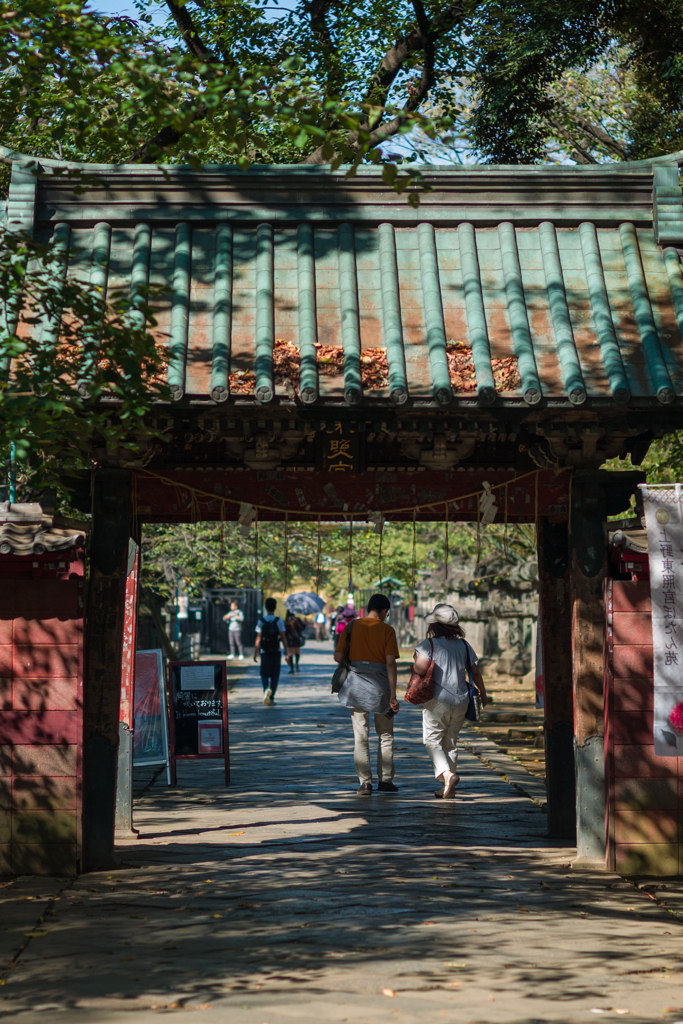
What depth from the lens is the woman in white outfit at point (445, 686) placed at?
35.5ft

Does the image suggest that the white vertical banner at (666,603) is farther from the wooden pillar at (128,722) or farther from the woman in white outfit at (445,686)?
the wooden pillar at (128,722)

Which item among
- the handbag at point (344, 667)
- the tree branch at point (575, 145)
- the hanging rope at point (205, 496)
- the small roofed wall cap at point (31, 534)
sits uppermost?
the tree branch at point (575, 145)

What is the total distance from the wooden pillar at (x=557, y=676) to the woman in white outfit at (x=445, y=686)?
1.52 metres

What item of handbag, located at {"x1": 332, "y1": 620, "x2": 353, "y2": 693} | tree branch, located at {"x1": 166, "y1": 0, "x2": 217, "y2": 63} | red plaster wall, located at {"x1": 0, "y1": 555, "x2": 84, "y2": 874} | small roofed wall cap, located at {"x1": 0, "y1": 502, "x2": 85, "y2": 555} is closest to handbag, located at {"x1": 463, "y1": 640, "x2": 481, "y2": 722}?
handbag, located at {"x1": 332, "y1": 620, "x2": 353, "y2": 693}

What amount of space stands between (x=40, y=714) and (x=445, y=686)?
14.7 ft

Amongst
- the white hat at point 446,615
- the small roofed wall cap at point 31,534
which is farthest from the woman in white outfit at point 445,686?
the small roofed wall cap at point 31,534

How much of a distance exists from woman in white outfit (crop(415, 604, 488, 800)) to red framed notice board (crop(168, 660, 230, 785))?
2.41 meters

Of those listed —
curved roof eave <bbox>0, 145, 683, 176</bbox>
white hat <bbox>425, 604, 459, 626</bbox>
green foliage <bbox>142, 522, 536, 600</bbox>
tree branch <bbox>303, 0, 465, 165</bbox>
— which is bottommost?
white hat <bbox>425, 604, 459, 626</bbox>

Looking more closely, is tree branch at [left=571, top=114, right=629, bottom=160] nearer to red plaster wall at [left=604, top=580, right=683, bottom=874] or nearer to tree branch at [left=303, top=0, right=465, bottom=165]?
tree branch at [left=303, top=0, right=465, bottom=165]

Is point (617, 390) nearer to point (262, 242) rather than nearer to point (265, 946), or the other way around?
point (262, 242)

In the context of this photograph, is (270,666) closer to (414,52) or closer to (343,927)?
(414,52)

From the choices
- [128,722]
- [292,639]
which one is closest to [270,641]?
[128,722]

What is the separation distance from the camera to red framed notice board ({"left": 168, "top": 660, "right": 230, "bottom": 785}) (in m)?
11.8

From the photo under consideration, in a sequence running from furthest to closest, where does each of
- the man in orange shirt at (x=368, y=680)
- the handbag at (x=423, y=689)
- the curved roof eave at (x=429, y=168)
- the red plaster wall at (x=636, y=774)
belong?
the man in orange shirt at (x=368, y=680)
the handbag at (x=423, y=689)
the curved roof eave at (x=429, y=168)
the red plaster wall at (x=636, y=774)
